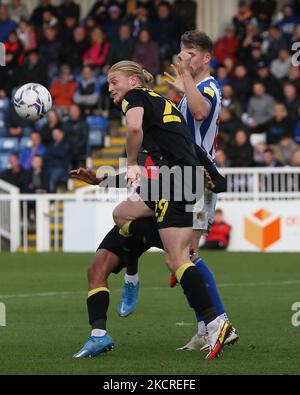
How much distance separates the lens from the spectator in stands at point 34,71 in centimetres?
2673

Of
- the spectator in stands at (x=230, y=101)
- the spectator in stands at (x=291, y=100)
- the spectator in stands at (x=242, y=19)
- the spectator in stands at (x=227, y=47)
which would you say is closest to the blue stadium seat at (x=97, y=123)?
the spectator in stands at (x=227, y=47)

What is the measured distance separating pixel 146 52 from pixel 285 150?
496cm

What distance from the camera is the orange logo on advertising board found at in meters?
21.0

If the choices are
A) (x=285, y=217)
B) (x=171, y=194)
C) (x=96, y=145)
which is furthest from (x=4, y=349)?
(x=96, y=145)

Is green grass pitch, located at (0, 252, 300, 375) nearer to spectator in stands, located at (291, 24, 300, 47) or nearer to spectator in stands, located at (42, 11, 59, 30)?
spectator in stands, located at (291, 24, 300, 47)

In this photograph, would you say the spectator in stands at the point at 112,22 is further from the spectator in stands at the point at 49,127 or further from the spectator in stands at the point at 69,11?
the spectator in stands at the point at 49,127

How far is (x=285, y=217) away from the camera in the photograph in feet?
68.6

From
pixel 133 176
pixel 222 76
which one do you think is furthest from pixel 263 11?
pixel 133 176

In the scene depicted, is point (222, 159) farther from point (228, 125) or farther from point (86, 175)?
point (86, 175)

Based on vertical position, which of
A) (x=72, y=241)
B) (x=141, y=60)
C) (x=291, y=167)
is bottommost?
(x=72, y=241)

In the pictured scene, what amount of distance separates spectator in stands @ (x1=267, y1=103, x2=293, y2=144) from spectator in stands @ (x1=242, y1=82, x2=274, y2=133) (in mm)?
212

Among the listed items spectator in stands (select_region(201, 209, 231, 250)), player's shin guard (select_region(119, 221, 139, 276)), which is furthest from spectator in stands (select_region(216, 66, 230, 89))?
player's shin guard (select_region(119, 221, 139, 276))
